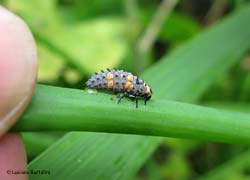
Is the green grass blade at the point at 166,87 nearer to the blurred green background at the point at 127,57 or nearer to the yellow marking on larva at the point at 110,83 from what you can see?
the yellow marking on larva at the point at 110,83

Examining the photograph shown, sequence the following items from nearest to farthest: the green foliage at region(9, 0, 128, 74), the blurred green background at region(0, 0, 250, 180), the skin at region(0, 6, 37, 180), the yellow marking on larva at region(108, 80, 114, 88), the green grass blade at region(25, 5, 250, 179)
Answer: the skin at region(0, 6, 37, 180) < the green grass blade at region(25, 5, 250, 179) < the yellow marking on larva at region(108, 80, 114, 88) < the blurred green background at region(0, 0, 250, 180) < the green foliage at region(9, 0, 128, 74)

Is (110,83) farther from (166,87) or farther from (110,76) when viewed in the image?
(166,87)

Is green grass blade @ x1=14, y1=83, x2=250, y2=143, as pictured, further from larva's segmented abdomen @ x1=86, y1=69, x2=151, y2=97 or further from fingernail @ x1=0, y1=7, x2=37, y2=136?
larva's segmented abdomen @ x1=86, y1=69, x2=151, y2=97

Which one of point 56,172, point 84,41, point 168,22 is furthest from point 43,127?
point 168,22

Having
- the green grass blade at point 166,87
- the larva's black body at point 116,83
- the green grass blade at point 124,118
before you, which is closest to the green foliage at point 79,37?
the green grass blade at point 166,87

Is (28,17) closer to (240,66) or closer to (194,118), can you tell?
(240,66)

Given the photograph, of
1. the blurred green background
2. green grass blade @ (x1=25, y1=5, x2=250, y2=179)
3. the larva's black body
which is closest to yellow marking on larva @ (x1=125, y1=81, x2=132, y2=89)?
the larva's black body
